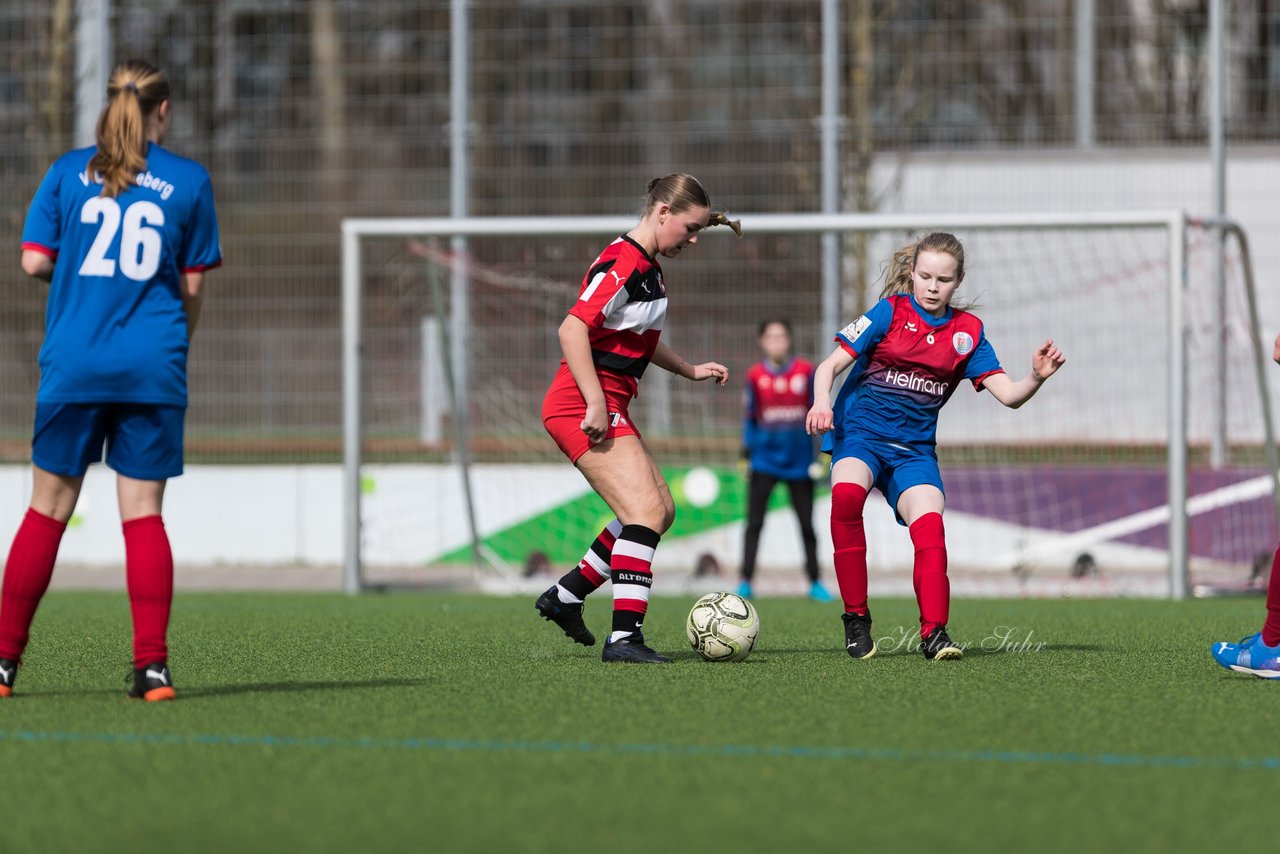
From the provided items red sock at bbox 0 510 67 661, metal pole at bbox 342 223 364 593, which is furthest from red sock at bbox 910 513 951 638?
metal pole at bbox 342 223 364 593

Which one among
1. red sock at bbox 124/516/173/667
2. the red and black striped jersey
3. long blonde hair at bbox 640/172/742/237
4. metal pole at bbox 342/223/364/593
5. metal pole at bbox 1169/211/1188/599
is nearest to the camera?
red sock at bbox 124/516/173/667

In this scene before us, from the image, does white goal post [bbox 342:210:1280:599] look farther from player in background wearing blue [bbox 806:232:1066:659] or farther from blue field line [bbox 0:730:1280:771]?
blue field line [bbox 0:730:1280:771]

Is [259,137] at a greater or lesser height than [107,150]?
greater

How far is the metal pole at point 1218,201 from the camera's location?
11.4 metres

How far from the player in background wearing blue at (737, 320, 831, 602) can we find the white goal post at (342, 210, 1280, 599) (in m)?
0.93

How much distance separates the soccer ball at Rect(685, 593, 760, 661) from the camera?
21.0 feet

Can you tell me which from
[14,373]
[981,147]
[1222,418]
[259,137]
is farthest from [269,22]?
[1222,418]

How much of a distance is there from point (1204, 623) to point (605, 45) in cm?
650

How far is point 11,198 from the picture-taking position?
13.8 metres

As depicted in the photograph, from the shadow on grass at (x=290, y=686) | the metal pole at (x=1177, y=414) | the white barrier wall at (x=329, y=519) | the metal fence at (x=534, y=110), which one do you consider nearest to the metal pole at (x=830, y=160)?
the metal fence at (x=534, y=110)

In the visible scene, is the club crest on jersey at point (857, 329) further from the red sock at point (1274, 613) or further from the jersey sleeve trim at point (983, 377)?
the red sock at point (1274, 613)

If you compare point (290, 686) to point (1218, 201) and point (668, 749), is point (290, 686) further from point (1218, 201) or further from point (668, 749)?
point (1218, 201)

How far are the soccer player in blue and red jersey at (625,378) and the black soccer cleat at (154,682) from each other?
1727mm

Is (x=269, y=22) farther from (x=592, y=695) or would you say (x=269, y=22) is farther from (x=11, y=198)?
(x=592, y=695)
